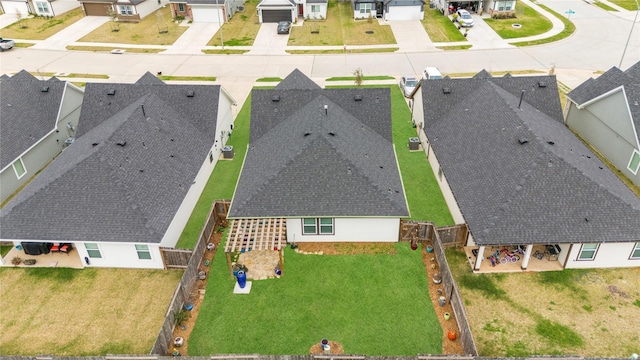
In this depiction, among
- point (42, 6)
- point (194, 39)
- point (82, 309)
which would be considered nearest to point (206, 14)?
point (194, 39)

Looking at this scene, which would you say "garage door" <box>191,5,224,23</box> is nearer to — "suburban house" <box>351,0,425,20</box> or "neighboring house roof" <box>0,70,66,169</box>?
"suburban house" <box>351,0,425,20</box>

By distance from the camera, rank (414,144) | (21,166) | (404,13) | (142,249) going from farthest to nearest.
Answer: (404,13) < (414,144) < (21,166) < (142,249)

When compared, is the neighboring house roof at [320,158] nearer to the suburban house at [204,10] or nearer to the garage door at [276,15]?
the garage door at [276,15]

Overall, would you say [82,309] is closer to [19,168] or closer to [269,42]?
[19,168]

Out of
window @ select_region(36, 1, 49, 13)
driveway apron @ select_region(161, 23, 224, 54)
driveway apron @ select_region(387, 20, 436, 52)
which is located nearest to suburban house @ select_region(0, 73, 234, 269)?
driveway apron @ select_region(161, 23, 224, 54)

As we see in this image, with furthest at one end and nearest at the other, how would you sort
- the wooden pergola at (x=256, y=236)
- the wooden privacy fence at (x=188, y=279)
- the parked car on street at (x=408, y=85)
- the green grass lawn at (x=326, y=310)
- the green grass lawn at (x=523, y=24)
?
the green grass lawn at (x=523, y=24) → the parked car on street at (x=408, y=85) → the wooden pergola at (x=256, y=236) → the green grass lawn at (x=326, y=310) → the wooden privacy fence at (x=188, y=279)

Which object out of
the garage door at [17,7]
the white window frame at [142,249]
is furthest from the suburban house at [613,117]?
the garage door at [17,7]

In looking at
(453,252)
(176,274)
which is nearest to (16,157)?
(176,274)
